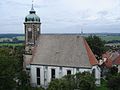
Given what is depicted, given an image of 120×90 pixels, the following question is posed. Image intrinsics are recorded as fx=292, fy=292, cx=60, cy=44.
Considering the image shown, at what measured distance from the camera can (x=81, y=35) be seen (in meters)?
50.5

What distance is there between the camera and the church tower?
2181 inches

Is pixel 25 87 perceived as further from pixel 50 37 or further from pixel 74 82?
pixel 74 82

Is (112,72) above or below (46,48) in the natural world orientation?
below

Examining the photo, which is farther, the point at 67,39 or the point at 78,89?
the point at 67,39

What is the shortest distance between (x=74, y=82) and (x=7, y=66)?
13.8 m

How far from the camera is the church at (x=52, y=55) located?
160 ft

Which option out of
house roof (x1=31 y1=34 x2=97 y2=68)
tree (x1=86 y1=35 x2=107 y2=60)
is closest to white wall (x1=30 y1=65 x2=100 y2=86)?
house roof (x1=31 y1=34 x2=97 y2=68)

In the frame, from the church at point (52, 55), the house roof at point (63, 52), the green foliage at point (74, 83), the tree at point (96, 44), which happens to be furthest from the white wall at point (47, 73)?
the green foliage at point (74, 83)

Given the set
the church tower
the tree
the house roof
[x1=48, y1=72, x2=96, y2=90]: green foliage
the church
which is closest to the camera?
[x1=48, y1=72, x2=96, y2=90]: green foliage

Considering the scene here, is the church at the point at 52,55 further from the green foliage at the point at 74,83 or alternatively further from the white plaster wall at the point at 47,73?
the green foliage at the point at 74,83

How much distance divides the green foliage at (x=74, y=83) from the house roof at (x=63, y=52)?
10.9 meters

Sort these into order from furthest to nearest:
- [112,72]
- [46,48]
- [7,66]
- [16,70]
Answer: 1. [112,72]
2. [46,48]
3. [16,70]
4. [7,66]

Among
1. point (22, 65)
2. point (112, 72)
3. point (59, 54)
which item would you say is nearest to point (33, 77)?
point (22, 65)

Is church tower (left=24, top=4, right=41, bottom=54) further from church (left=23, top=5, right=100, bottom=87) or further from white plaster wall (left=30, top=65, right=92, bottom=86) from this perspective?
white plaster wall (left=30, top=65, right=92, bottom=86)
